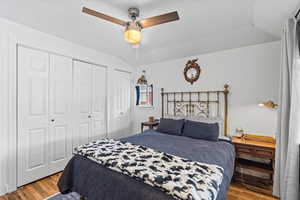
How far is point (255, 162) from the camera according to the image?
→ 2.47 metres

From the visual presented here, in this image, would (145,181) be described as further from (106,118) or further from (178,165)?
(106,118)

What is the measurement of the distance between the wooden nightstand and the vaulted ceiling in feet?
5.59

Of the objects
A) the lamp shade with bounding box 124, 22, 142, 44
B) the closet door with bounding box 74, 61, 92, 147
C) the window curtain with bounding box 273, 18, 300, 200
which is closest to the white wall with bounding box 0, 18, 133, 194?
the closet door with bounding box 74, 61, 92, 147

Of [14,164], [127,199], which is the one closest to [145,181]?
[127,199]

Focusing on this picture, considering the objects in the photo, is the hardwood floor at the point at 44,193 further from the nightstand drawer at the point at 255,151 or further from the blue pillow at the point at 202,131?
the blue pillow at the point at 202,131

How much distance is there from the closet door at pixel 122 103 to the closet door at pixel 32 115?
162cm

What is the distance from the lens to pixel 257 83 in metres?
2.65

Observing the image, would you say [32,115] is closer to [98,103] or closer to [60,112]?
[60,112]

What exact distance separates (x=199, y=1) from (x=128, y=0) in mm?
956

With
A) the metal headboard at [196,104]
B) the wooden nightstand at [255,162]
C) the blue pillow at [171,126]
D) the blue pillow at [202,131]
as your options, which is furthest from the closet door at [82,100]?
the wooden nightstand at [255,162]

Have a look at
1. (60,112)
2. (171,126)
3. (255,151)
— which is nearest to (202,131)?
(171,126)

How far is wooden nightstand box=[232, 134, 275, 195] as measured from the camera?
2.22 meters

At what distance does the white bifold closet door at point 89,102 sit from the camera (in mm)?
3023

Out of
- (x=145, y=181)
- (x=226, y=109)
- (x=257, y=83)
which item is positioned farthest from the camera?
(x=226, y=109)
